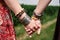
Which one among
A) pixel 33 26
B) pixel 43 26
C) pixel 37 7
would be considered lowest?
pixel 43 26

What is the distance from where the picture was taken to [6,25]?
6.77ft

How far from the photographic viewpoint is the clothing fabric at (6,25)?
6.70 ft

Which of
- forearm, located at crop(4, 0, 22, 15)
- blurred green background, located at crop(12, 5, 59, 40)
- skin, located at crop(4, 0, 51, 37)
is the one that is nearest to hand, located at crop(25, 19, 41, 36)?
skin, located at crop(4, 0, 51, 37)

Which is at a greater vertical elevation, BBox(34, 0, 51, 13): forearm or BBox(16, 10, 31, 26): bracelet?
BBox(34, 0, 51, 13): forearm

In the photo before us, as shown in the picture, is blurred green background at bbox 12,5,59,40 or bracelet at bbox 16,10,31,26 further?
blurred green background at bbox 12,5,59,40

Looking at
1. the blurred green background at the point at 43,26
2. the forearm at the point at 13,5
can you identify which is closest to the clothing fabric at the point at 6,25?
the forearm at the point at 13,5

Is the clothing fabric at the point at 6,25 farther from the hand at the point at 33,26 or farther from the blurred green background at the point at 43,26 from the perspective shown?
the blurred green background at the point at 43,26

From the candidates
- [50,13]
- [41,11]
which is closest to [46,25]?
[50,13]

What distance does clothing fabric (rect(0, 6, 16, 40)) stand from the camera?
2.04m

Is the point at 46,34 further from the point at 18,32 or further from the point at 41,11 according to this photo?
the point at 41,11

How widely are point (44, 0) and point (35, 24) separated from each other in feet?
0.51

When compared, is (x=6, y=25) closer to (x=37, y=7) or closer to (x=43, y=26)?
(x=37, y=7)

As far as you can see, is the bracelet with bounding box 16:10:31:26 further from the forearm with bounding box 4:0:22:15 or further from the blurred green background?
the blurred green background

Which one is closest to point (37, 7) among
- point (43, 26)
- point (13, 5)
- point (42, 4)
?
point (42, 4)
